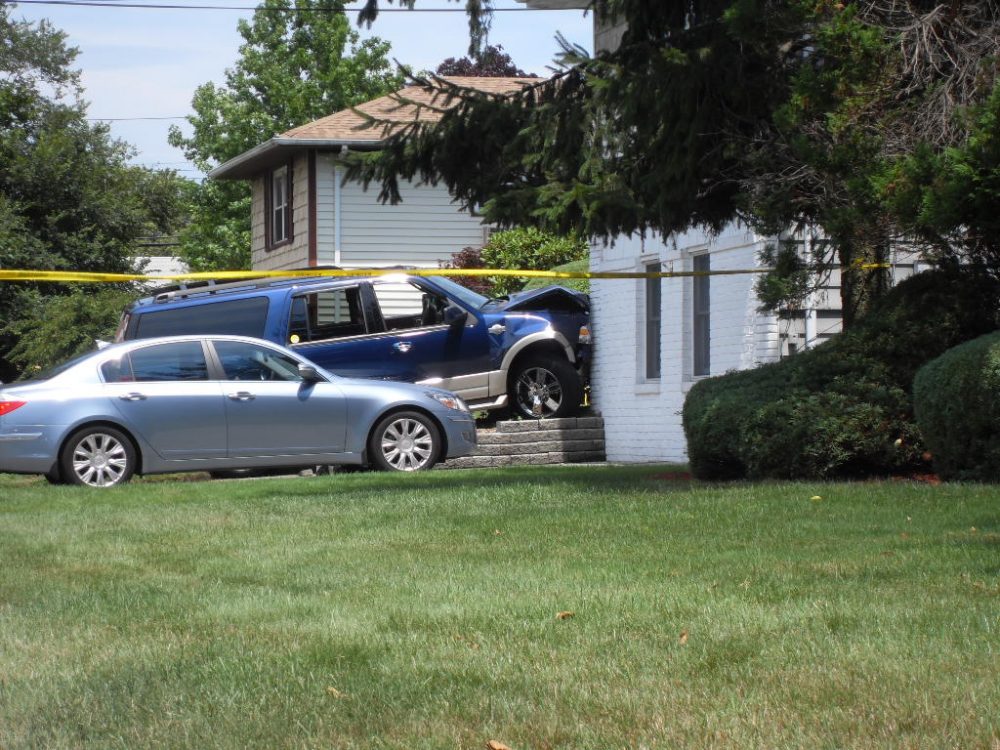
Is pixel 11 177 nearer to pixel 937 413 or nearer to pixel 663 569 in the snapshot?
pixel 937 413

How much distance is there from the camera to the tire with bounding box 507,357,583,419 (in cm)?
1938

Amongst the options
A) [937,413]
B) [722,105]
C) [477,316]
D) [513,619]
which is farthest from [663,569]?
[477,316]

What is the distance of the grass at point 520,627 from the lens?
13.8 feet

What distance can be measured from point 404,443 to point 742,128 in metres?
4.95

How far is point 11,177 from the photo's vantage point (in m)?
38.7

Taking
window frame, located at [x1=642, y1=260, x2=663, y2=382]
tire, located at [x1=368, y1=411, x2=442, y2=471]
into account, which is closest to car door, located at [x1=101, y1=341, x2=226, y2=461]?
tire, located at [x1=368, y1=411, x2=442, y2=471]

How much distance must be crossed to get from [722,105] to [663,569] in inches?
235

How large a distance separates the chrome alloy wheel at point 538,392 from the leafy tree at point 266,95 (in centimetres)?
3150

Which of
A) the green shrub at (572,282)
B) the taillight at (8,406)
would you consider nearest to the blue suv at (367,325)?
the taillight at (8,406)

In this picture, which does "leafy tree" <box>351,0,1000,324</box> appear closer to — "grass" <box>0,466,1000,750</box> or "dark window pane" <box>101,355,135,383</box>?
"grass" <box>0,466,1000,750</box>

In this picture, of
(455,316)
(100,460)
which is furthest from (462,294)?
(100,460)

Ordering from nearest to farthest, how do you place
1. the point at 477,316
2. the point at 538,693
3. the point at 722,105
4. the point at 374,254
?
the point at 538,693 < the point at 722,105 < the point at 477,316 < the point at 374,254

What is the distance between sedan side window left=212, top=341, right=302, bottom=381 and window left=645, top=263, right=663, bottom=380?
6815 mm

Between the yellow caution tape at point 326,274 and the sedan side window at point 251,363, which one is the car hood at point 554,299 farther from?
the sedan side window at point 251,363
